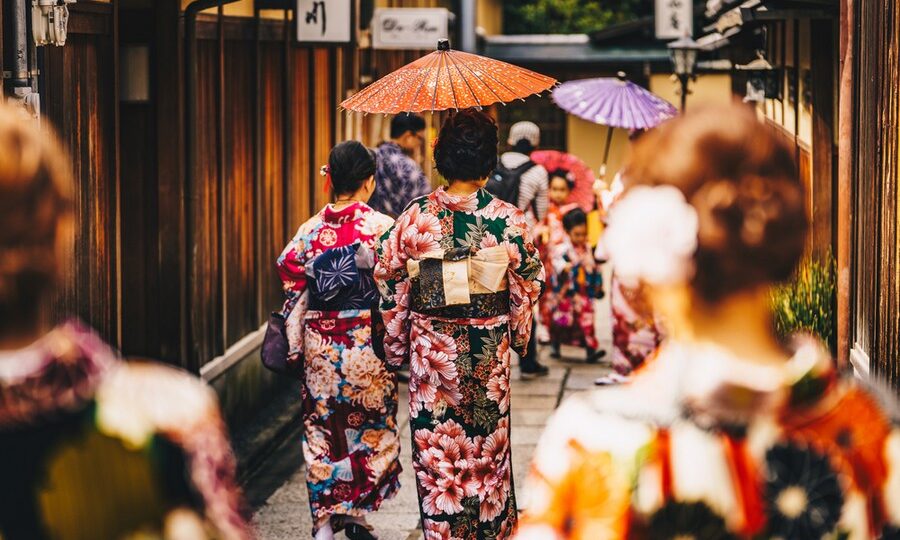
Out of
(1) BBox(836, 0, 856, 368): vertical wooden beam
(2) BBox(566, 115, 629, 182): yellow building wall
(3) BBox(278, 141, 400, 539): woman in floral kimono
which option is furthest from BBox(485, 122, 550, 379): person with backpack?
(2) BBox(566, 115, 629, 182): yellow building wall

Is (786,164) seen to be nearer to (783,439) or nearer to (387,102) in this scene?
(783,439)

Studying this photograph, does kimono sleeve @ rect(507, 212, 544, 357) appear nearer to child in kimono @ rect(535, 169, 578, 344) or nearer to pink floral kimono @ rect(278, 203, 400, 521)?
pink floral kimono @ rect(278, 203, 400, 521)

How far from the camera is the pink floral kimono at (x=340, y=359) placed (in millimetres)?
7262

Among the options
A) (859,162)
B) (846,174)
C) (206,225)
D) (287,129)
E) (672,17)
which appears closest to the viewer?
(859,162)

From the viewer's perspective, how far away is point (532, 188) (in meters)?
12.2

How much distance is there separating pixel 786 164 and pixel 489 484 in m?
4.05

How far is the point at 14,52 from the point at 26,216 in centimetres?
408

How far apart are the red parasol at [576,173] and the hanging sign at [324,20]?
241 cm

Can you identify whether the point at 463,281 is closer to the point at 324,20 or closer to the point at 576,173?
the point at 324,20

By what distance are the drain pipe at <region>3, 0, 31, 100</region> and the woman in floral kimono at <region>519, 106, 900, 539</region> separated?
14.2ft

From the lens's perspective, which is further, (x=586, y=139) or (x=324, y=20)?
(x=586, y=139)

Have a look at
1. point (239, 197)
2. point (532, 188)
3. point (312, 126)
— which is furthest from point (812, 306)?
point (312, 126)

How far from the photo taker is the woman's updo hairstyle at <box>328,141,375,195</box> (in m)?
7.42

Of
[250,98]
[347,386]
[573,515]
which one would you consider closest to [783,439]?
[573,515]
